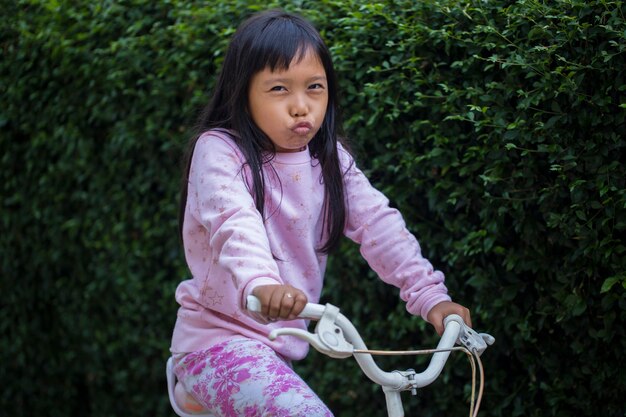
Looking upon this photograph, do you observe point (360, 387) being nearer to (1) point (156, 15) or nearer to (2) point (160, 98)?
(2) point (160, 98)

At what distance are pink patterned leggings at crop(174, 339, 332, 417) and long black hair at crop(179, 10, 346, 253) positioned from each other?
0.43m

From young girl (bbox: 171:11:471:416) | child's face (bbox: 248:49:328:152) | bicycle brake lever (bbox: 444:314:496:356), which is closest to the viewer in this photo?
bicycle brake lever (bbox: 444:314:496:356)

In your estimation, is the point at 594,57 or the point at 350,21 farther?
the point at 350,21

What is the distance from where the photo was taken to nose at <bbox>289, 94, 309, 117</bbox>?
2.86 meters

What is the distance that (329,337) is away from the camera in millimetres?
2383

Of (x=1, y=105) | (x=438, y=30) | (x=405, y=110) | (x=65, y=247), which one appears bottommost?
(x=65, y=247)

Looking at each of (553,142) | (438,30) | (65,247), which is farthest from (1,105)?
(553,142)

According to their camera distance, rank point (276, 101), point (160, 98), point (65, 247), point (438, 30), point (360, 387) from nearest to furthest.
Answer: point (276, 101)
point (438, 30)
point (360, 387)
point (160, 98)
point (65, 247)

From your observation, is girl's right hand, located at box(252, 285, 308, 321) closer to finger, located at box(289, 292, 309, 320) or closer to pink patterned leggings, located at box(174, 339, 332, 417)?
finger, located at box(289, 292, 309, 320)

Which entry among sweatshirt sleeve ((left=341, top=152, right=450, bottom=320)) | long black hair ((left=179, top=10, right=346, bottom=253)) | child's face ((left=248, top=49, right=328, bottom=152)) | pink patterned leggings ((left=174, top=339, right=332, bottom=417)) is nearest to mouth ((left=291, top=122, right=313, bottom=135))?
child's face ((left=248, top=49, right=328, bottom=152))

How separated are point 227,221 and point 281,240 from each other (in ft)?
1.14

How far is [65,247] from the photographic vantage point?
5293 mm

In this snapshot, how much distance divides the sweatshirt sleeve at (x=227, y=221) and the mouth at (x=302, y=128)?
173mm

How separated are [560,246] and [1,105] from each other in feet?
10.6
